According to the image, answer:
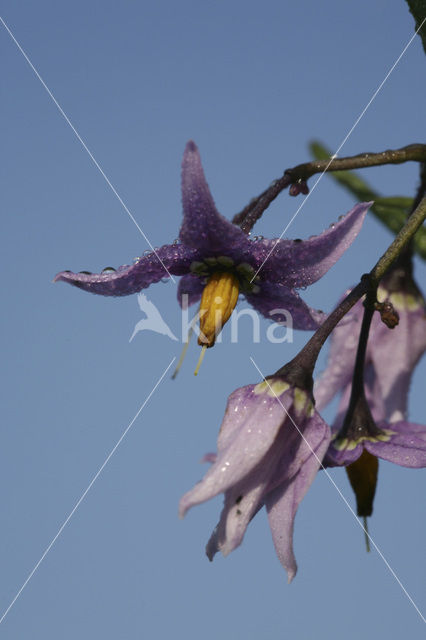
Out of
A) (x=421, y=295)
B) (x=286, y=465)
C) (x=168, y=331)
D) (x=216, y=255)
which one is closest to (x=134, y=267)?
(x=216, y=255)

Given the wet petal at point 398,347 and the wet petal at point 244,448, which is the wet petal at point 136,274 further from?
the wet petal at point 398,347

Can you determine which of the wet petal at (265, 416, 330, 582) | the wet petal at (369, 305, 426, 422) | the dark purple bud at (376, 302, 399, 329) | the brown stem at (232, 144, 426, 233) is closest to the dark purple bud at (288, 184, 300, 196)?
the brown stem at (232, 144, 426, 233)

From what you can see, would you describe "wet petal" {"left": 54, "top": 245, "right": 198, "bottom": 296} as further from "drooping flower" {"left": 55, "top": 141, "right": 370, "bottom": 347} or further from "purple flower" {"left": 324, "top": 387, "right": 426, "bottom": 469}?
"purple flower" {"left": 324, "top": 387, "right": 426, "bottom": 469}

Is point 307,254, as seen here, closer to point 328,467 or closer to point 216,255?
point 216,255

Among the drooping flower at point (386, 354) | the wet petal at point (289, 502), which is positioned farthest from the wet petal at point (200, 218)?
the drooping flower at point (386, 354)

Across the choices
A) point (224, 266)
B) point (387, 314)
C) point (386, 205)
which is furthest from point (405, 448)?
point (386, 205)

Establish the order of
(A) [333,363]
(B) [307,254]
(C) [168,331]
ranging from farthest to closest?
1. (A) [333,363]
2. (C) [168,331]
3. (B) [307,254]
